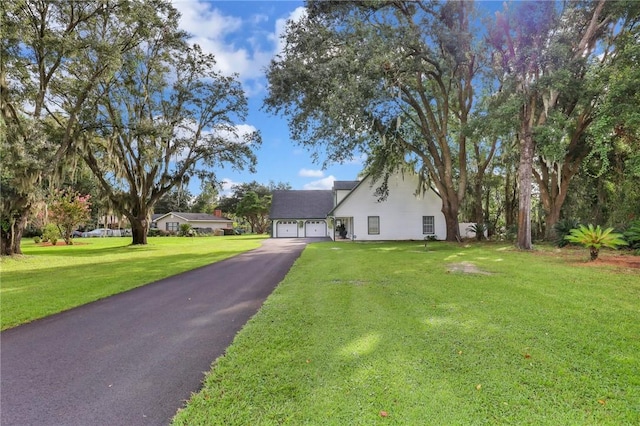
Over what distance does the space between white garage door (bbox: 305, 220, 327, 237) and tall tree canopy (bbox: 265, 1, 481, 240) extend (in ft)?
64.5

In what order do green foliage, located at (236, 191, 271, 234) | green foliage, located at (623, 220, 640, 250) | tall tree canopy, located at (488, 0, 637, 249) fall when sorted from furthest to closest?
green foliage, located at (236, 191, 271, 234), tall tree canopy, located at (488, 0, 637, 249), green foliage, located at (623, 220, 640, 250)

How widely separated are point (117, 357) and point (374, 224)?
21.8 meters

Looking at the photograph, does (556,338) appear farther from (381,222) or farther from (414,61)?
(381,222)

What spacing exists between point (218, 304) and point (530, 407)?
514cm

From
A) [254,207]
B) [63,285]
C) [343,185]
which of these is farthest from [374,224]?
[254,207]

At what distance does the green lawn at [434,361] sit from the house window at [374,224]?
18030 mm

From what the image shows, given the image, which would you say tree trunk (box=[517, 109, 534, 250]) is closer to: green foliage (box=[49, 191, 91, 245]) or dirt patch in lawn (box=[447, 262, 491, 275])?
dirt patch in lawn (box=[447, 262, 491, 275])

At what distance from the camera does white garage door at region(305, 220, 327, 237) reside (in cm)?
3772

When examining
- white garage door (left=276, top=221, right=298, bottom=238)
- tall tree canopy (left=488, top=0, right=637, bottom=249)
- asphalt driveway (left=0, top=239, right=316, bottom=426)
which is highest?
tall tree canopy (left=488, top=0, right=637, bottom=249)

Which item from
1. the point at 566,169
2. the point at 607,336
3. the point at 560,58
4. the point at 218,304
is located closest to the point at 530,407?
the point at 607,336

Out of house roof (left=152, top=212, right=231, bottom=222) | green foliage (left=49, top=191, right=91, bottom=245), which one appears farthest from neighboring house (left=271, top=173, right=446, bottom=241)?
house roof (left=152, top=212, right=231, bottom=222)

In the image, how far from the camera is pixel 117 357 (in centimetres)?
395

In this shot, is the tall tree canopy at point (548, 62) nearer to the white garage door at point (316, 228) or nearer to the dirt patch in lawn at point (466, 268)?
the dirt patch in lawn at point (466, 268)

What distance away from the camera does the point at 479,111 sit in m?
17.6
